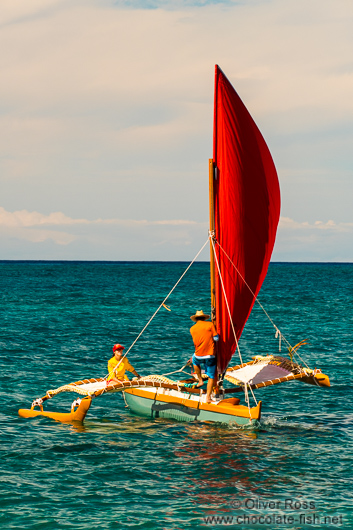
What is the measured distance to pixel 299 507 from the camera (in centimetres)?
1275

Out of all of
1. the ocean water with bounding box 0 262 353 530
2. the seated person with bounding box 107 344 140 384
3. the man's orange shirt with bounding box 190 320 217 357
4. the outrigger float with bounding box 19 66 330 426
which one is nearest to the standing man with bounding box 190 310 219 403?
the man's orange shirt with bounding box 190 320 217 357

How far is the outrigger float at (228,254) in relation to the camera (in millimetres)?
18109

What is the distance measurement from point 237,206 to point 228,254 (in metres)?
1.42

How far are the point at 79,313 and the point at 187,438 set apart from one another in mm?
35985

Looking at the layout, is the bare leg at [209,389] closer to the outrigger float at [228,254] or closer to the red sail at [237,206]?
the outrigger float at [228,254]

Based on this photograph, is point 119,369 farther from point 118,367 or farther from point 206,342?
point 206,342

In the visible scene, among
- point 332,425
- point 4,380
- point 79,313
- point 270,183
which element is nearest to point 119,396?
point 4,380

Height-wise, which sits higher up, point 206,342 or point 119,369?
point 206,342

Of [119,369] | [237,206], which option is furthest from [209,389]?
[237,206]

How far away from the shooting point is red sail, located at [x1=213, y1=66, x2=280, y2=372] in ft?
59.5

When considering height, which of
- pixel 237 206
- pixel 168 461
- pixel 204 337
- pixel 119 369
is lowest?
pixel 168 461

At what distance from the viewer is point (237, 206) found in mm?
18297

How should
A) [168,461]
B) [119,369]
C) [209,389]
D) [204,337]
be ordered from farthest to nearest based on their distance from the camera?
[119,369] < [209,389] < [204,337] < [168,461]

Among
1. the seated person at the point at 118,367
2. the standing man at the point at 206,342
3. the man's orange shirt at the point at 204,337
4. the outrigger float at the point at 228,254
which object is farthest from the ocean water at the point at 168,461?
the man's orange shirt at the point at 204,337
